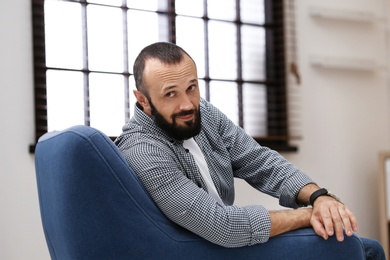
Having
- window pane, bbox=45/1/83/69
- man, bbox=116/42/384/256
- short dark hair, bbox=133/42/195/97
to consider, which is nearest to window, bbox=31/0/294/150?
window pane, bbox=45/1/83/69

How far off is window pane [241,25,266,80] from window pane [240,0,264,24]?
1.9 inches

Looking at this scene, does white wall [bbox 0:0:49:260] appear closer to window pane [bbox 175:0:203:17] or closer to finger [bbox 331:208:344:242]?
window pane [bbox 175:0:203:17]

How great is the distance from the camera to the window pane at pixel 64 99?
335 centimetres

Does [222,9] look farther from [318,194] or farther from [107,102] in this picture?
[318,194]

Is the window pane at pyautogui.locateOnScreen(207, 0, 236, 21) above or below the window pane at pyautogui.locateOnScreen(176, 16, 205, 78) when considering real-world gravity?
above

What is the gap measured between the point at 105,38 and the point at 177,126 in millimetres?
1803

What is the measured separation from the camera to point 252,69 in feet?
13.5

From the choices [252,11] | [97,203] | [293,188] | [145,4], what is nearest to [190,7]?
[145,4]

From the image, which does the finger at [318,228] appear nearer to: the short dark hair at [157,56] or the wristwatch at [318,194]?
the wristwatch at [318,194]

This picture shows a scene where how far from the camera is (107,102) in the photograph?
354 cm

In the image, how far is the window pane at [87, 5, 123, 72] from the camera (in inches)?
138

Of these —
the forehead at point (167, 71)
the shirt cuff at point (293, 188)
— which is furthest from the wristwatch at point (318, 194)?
the forehead at point (167, 71)

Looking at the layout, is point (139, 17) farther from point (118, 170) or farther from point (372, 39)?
point (118, 170)

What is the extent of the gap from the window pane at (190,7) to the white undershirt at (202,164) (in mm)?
1926
